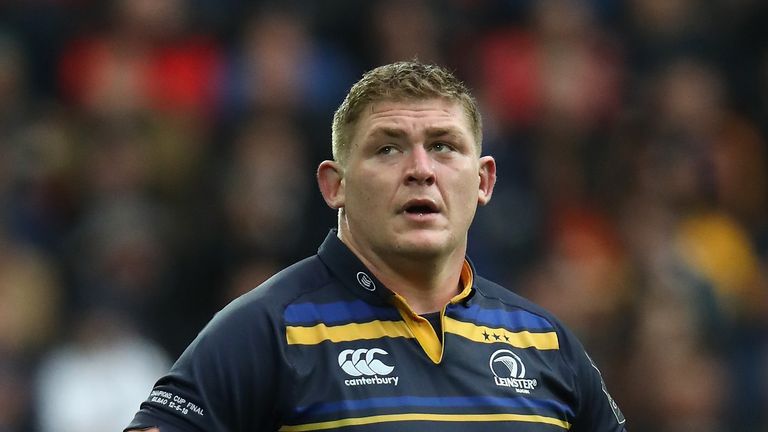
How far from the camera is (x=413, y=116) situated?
4.75 meters

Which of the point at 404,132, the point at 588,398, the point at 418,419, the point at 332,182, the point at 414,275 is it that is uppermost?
the point at 404,132

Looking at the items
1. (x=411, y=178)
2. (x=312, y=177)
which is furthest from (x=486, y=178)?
(x=312, y=177)

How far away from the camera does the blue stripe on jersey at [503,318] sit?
4.86 meters

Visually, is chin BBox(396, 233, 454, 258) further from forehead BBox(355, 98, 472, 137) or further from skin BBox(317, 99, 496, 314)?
forehead BBox(355, 98, 472, 137)

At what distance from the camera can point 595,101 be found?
11.9m

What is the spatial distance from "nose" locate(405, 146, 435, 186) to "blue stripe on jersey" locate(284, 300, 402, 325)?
1.35 ft

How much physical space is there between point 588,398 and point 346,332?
2.88 feet

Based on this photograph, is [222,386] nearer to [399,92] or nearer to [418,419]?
[418,419]

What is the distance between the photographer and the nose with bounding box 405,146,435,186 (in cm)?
469

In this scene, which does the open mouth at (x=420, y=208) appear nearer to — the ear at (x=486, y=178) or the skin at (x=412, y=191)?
the skin at (x=412, y=191)

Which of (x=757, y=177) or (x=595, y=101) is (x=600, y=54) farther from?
(x=757, y=177)

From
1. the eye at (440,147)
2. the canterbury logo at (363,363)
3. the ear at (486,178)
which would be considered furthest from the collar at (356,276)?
the eye at (440,147)

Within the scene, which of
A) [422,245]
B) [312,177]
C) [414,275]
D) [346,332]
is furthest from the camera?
[312,177]

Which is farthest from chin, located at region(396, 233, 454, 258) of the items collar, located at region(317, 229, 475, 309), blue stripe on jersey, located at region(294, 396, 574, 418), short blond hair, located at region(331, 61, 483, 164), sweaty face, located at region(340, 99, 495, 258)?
blue stripe on jersey, located at region(294, 396, 574, 418)
